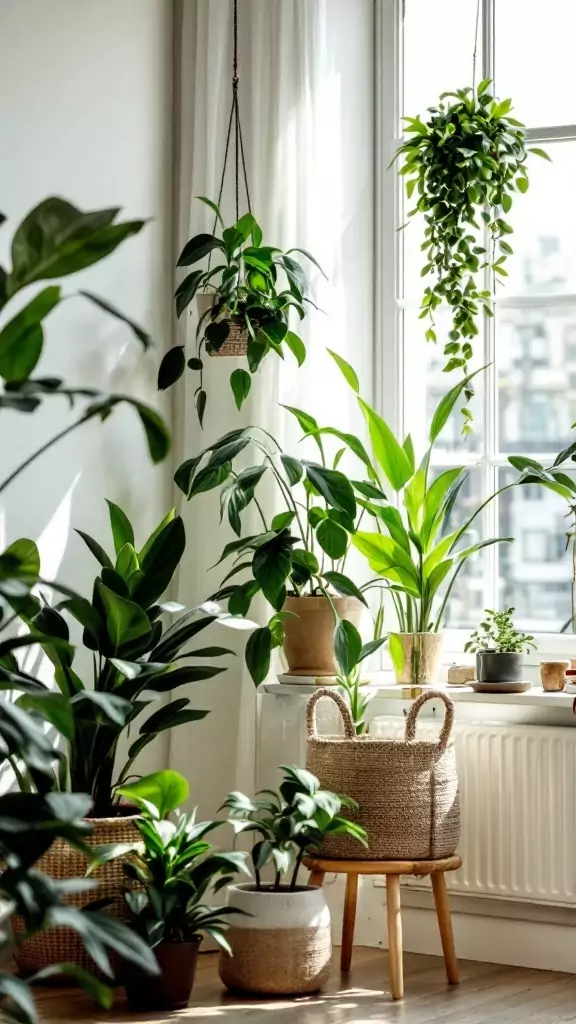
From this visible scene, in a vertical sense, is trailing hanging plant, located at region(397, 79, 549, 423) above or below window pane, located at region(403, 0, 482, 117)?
below

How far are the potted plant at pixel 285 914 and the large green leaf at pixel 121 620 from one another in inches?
18.8


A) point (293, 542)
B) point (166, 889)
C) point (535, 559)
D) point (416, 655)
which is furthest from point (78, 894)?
point (535, 559)

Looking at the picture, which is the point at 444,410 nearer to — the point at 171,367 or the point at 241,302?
the point at 241,302

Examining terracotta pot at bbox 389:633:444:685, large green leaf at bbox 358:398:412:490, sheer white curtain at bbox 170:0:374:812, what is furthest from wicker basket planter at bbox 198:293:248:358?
terracotta pot at bbox 389:633:444:685

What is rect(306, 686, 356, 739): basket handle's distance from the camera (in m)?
3.37

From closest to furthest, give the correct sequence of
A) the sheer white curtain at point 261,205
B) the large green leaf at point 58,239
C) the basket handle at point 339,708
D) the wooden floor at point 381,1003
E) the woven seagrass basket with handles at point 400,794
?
the large green leaf at point 58,239 < the wooden floor at point 381,1003 < the woven seagrass basket with handles at point 400,794 < the basket handle at point 339,708 < the sheer white curtain at point 261,205

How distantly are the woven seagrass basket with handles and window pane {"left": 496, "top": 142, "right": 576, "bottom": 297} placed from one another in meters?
1.31

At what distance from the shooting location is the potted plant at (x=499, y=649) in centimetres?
360

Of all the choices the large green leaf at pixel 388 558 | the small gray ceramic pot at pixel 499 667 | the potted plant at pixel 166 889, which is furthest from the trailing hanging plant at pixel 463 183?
the potted plant at pixel 166 889

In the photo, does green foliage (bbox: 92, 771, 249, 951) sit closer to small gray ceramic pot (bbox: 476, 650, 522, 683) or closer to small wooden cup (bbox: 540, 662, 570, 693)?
small gray ceramic pot (bbox: 476, 650, 522, 683)

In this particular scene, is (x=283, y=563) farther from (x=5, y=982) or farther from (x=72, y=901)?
(x=5, y=982)

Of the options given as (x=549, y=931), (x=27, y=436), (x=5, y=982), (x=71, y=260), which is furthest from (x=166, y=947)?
(x=71, y=260)

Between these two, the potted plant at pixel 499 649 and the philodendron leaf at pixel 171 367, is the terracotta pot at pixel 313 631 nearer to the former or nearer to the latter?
the potted plant at pixel 499 649

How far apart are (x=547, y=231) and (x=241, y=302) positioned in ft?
3.13
